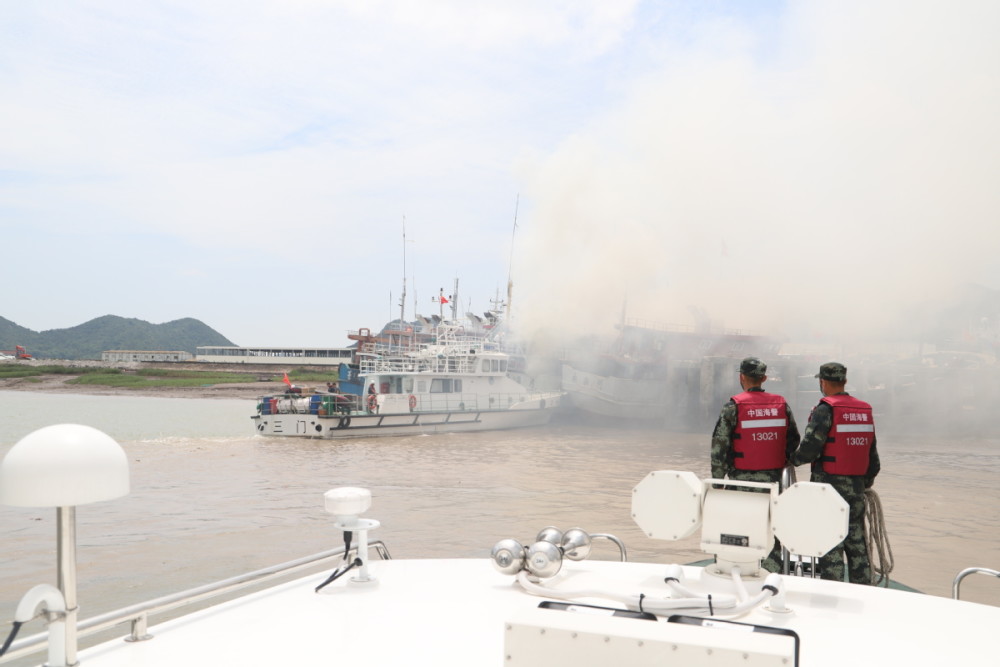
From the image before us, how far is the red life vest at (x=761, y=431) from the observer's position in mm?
4406

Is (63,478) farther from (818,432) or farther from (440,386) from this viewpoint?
(440,386)

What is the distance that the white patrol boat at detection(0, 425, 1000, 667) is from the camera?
6.00ft

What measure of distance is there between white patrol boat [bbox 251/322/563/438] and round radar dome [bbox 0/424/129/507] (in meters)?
24.0

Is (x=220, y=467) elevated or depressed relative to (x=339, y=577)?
depressed

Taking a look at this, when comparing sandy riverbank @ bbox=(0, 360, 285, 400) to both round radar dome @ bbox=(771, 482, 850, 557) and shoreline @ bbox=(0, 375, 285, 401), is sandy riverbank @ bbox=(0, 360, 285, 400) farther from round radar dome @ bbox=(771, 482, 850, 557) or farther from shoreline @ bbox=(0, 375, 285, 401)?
round radar dome @ bbox=(771, 482, 850, 557)

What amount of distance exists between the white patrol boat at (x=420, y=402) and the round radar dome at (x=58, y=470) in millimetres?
23999

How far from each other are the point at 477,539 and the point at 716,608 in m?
7.45

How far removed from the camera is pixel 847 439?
438cm

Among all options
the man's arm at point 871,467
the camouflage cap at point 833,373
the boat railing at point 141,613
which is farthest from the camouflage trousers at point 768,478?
the boat railing at point 141,613

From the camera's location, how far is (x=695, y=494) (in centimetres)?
339

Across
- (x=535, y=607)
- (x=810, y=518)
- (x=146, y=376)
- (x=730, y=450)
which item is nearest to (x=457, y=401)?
(x=730, y=450)

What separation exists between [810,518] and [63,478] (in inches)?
114

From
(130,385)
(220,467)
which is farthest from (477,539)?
(130,385)

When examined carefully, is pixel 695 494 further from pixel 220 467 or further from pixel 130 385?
pixel 130 385
